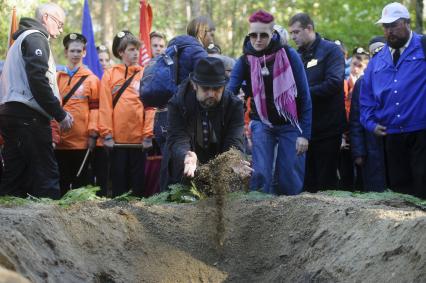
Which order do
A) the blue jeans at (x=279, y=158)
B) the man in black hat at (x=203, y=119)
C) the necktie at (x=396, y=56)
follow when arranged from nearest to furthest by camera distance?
the man in black hat at (x=203, y=119) < the blue jeans at (x=279, y=158) < the necktie at (x=396, y=56)

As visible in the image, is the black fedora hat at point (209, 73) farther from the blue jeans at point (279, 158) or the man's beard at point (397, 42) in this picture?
the man's beard at point (397, 42)

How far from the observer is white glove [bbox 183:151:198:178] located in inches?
284

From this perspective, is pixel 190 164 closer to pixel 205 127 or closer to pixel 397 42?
pixel 205 127

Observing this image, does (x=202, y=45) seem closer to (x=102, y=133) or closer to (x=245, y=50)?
(x=245, y=50)

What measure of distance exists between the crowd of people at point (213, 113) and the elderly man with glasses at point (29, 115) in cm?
1

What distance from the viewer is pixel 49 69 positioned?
8578mm

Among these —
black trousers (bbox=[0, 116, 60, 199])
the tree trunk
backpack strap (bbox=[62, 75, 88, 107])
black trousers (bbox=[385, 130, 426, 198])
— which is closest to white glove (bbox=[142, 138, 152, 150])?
backpack strap (bbox=[62, 75, 88, 107])

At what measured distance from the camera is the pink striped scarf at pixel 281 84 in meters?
8.59

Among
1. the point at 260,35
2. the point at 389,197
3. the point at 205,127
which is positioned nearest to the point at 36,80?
→ the point at 205,127

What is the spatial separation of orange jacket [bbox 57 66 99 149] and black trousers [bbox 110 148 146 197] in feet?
1.45

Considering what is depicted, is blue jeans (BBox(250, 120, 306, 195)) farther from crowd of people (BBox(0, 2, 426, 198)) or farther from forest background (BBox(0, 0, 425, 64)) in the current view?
forest background (BBox(0, 0, 425, 64))

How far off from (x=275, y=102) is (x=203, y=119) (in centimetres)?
104

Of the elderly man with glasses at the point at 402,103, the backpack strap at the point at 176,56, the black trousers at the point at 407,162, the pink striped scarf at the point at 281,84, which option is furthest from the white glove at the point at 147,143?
the black trousers at the point at 407,162

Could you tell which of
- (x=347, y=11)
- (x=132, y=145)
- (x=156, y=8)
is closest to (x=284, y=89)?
(x=132, y=145)
